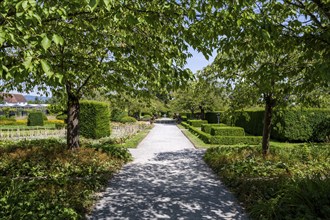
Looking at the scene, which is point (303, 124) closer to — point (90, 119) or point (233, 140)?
point (233, 140)

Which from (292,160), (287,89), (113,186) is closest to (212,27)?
(287,89)

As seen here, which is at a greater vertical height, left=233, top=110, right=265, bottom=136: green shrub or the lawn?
left=233, top=110, right=265, bottom=136: green shrub

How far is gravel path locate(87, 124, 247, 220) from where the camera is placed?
543 cm

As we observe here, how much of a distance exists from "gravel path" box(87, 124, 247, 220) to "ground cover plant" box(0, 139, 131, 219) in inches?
17.6

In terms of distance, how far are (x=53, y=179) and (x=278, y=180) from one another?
18.7 ft

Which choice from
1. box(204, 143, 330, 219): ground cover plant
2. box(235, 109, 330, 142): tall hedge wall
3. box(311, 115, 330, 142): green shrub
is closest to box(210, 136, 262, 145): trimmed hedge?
box(235, 109, 330, 142): tall hedge wall

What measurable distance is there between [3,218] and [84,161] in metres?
4.90

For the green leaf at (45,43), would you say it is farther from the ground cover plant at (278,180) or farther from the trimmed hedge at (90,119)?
the trimmed hedge at (90,119)

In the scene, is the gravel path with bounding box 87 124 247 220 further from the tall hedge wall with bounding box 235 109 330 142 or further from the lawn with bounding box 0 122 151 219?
the tall hedge wall with bounding box 235 109 330 142

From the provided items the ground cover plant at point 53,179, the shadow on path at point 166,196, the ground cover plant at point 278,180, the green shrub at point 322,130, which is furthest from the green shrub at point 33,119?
the green shrub at point 322,130

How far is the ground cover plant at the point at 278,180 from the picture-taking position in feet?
15.7

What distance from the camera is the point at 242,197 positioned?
20.2ft

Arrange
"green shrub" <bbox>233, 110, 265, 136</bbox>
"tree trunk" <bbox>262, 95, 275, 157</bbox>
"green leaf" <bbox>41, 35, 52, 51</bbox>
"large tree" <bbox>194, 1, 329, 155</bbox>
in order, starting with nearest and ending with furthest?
"green leaf" <bbox>41, 35, 52, 51</bbox> < "large tree" <bbox>194, 1, 329, 155</bbox> < "tree trunk" <bbox>262, 95, 275, 157</bbox> < "green shrub" <bbox>233, 110, 265, 136</bbox>

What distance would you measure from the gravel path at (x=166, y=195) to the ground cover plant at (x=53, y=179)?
446mm
